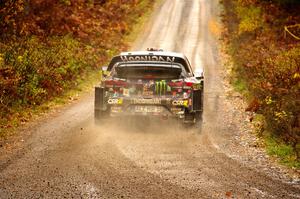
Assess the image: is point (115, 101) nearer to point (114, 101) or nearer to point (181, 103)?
point (114, 101)

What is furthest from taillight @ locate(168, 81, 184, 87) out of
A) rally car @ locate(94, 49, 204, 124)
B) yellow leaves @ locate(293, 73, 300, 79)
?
yellow leaves @ locate(293, 73, 300, 79)

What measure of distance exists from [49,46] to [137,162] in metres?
13.6

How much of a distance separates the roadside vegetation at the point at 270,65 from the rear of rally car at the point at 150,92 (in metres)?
1.83

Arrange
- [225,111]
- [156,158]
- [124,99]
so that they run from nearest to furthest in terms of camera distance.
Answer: [156,158]
[124,99]
[225,111]

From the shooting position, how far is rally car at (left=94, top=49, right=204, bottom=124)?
1062 centimetres

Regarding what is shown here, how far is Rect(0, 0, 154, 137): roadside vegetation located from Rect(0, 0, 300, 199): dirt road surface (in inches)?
50.9

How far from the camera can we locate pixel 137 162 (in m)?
8.23

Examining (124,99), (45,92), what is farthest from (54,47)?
(124,99)

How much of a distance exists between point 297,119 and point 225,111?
15.1ft

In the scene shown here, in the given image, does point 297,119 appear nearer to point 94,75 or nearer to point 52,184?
point 52,184

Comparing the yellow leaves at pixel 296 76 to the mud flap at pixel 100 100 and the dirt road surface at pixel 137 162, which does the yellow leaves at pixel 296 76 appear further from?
the mud flap at pixel 100 100

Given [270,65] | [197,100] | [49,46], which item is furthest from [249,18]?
[197,100]

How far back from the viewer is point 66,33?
24.2 meters

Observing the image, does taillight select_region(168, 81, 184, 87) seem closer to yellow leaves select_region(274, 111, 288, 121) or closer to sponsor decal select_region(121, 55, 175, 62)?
sponsor decal select_region(121, 55, 175, 62)
